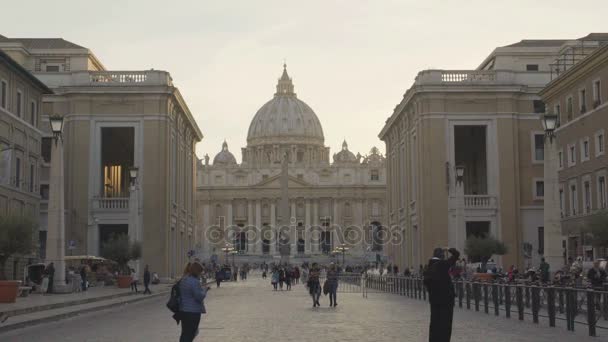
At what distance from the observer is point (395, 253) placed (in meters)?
87.4

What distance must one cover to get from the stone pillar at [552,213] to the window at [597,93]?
1659 cm

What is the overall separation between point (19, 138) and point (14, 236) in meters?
14.9

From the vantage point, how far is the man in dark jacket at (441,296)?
1688cm

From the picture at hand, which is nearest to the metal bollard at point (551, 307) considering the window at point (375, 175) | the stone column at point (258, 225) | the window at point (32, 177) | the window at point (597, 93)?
the window at point (597, 93)

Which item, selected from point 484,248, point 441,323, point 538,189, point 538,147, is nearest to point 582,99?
point 484,248

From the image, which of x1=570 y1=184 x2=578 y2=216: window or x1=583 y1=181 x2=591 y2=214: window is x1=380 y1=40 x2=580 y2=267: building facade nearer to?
x1=570 y1=184 x2=578 y2=216: window

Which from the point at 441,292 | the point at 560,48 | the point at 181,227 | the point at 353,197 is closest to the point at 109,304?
the point at 441,292

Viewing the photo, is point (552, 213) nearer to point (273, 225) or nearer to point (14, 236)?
point (14, 236)

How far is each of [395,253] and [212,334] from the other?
65.8 meters

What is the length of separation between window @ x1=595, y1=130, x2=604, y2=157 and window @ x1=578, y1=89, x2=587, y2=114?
235 cm

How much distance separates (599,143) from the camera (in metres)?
50.0

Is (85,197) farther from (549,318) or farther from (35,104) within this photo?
(549,318)

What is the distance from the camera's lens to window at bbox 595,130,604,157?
4944 cm
